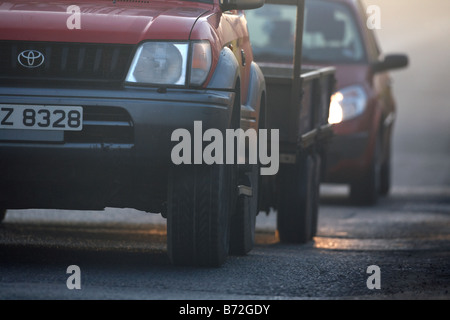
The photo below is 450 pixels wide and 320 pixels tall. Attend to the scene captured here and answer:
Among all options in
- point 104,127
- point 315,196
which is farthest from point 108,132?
point 315,196

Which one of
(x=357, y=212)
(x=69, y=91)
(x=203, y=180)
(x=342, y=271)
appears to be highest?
(x=69, y=91)

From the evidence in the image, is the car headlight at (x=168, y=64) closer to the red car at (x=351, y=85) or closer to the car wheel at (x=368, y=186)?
the red car at (x=351, y=85)

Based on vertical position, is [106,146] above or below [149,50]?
below

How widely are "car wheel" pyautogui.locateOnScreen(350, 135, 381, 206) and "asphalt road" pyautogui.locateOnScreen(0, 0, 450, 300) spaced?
5.8 inches

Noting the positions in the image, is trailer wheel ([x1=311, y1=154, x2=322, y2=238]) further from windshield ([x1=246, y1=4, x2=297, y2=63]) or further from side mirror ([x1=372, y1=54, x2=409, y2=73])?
side mirror ([x1=372, y1=54, x2=409, y2=73])

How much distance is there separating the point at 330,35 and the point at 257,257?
5519 millimetres

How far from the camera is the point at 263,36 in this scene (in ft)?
40.0

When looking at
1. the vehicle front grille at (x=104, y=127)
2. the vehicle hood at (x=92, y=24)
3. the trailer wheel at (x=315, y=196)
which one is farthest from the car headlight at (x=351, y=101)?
the vehicle front grille at (x=104, y=127)

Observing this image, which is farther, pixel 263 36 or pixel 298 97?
pixel 263 36

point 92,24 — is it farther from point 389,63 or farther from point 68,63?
point 389,63

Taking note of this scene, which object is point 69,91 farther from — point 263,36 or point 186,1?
point 263,36

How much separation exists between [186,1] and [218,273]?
1616 millimetres
